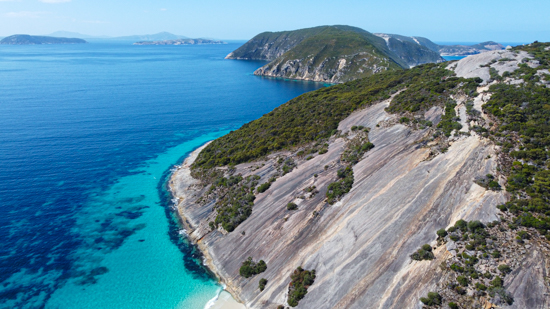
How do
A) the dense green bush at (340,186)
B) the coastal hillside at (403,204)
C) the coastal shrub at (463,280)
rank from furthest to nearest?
the dense green bush at (340,186) → the coastal hillside at (403,204) → the coastal shrub at (463,280)

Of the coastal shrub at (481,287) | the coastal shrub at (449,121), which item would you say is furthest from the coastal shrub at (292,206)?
the coastal shrub at (449,121)

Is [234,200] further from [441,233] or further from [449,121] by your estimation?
[449,121]

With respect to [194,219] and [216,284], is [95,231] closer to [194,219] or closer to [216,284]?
[194,219]

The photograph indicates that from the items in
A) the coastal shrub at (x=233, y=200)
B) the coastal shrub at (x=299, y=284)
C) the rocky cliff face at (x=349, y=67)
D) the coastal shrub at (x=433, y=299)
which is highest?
the rocky cliff face at (x=349, y=67)

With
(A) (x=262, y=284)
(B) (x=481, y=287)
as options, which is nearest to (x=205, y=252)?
(A) (x=262, y=284)

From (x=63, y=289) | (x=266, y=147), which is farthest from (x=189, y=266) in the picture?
(x=266, y=147)

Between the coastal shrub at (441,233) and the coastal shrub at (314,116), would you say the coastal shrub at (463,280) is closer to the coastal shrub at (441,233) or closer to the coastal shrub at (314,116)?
the coastal shrub at (441,233)
